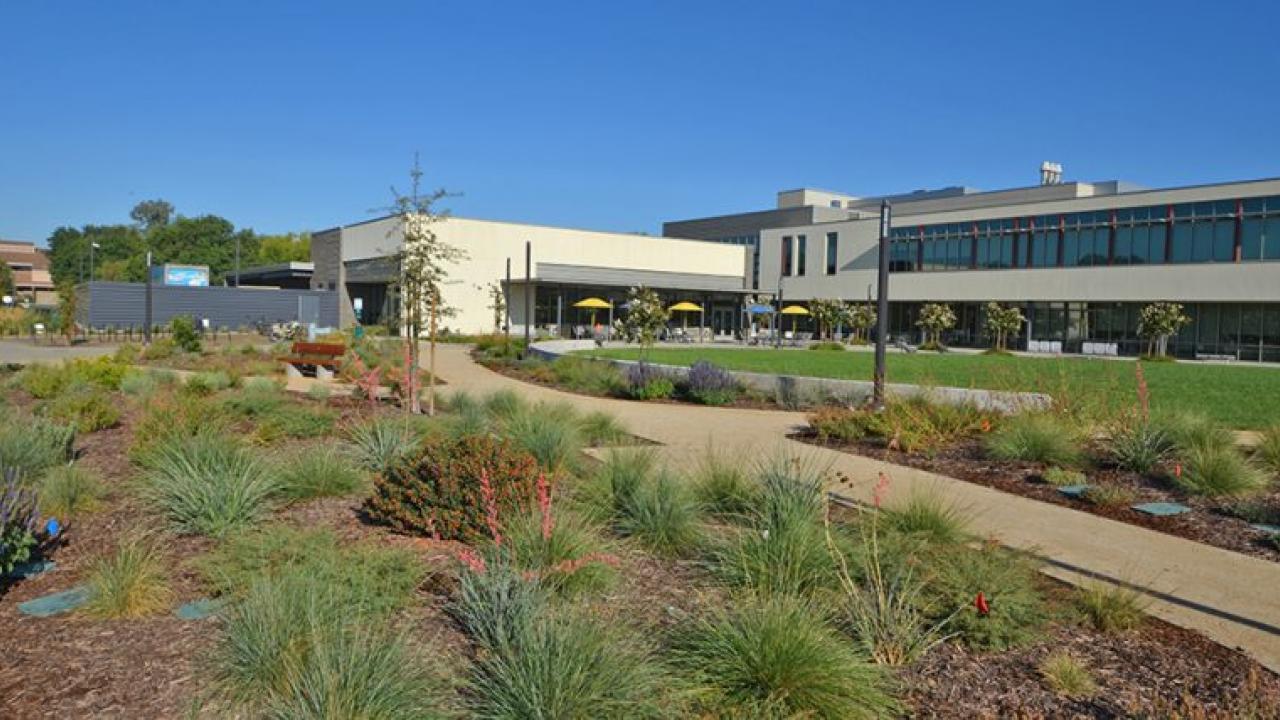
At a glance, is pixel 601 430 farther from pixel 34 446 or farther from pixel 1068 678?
pixel 1068 678

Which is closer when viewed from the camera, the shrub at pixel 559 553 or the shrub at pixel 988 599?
the shrub at pixel 988 599

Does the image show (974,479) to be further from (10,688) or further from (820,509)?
(10,688)

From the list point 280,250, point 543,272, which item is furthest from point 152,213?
point 543,272

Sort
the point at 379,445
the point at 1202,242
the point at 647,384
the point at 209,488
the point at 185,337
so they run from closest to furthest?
the point at 209,488
the point at 379,445
the point at 647,384
the point at 185,337
the point at 1202,242

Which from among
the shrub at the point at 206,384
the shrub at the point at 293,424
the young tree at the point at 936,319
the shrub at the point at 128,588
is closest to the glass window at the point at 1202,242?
the young tree at the point at 936,319

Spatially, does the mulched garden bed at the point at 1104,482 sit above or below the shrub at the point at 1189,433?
below

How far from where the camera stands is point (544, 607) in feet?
14.5

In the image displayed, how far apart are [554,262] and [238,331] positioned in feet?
59.7

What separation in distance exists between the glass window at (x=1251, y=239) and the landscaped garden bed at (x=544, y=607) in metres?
46.4

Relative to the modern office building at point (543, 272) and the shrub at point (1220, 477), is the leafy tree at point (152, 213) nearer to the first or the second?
the modern office building at point (543, 272)

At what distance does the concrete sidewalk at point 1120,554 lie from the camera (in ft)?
17.0

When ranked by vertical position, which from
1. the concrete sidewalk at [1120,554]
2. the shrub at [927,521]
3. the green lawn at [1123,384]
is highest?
the green lawn at [1123,384]

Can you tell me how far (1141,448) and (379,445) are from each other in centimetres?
723

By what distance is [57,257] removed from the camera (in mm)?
135500
